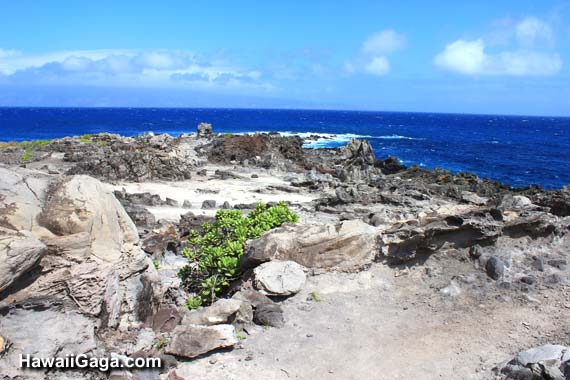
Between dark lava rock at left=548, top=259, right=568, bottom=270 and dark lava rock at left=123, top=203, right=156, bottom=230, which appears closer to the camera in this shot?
dark lava rock at left=548, top=259, right=568, bottom=270

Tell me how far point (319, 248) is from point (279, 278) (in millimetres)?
1405

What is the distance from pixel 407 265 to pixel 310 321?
10.8 ft

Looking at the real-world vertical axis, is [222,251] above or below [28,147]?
above

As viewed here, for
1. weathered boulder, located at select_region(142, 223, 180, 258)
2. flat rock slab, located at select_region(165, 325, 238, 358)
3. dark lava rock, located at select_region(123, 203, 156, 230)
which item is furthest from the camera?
dark lava rock, located at select_region(123, 203, 156, 230)

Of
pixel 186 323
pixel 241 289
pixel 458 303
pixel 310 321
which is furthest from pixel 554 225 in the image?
pixel 186 323

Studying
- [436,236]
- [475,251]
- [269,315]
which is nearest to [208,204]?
[436,236]

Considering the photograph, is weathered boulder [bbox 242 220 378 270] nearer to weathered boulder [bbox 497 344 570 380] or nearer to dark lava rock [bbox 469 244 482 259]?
dark lava rock [bbox 469 244 482 259]

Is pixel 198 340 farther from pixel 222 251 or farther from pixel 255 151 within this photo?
pixel 255 151

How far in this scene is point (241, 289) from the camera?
1205cm

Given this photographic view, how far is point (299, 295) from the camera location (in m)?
12.0

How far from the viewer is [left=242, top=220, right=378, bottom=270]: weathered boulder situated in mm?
12773

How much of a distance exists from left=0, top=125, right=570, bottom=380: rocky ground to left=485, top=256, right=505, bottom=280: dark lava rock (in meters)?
0.04

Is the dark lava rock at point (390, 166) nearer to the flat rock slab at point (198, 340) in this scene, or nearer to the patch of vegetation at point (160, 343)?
the flat rock slab at point (198, 340)

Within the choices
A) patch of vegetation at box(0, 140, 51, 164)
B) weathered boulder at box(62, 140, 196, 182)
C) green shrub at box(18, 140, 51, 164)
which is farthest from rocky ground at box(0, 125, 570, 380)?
patch of vegetation at box(0, 140, 51, 164)
